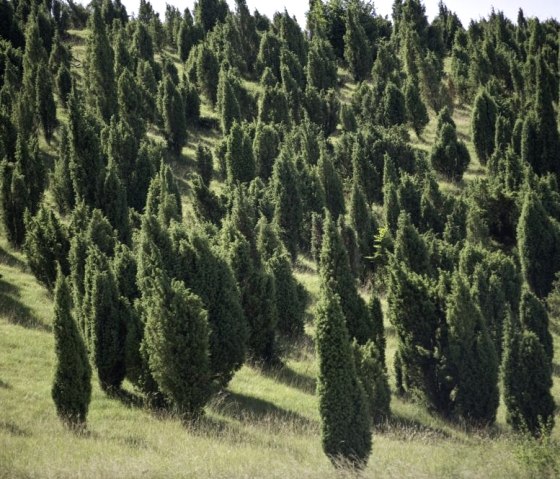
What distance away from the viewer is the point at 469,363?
21.2m

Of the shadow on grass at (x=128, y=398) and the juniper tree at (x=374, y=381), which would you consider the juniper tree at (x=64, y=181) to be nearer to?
the shadow on grass at (x=128, y=398)

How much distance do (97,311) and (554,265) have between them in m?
24.4

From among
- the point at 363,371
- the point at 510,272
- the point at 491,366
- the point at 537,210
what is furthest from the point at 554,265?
the point at 363,371

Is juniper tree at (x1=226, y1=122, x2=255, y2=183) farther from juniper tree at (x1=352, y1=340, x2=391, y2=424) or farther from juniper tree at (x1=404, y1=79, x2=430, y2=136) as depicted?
juniper tree at (x1=352, y1=340, x2=391, y2=424)

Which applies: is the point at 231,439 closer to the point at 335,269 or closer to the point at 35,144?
the point at 335,269

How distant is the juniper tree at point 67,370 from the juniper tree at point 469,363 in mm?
12205

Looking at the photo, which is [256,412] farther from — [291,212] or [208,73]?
[208,73]

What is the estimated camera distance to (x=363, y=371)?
62.3 feet

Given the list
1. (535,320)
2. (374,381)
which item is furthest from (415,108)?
(374,381)

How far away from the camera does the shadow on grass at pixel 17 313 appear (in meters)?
22.0

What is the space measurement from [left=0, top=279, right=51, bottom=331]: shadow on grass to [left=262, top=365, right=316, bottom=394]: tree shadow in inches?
311

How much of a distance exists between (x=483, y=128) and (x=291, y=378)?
32308mm

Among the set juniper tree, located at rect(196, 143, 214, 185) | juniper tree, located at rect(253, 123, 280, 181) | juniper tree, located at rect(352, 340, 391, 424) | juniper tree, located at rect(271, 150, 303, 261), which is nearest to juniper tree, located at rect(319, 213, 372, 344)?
juniper tree, located at rect(352, 340, 391, 424)

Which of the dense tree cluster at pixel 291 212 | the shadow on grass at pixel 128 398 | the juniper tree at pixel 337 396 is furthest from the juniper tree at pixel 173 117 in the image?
the juniper tree at pixel 337 396
